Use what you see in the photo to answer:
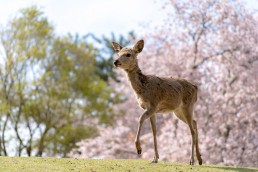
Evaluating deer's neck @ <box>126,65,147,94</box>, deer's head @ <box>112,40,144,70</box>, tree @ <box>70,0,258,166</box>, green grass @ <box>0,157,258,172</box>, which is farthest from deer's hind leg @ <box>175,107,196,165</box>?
tree @ <box>70,0,258,166</box>

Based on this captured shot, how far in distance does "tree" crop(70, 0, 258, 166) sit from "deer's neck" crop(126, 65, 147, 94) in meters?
11.3

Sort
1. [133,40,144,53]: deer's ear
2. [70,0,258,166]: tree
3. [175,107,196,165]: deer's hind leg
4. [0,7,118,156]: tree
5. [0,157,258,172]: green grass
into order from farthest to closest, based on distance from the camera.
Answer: [0,7,118,156]: tree → [70,0,258,166]: tree → [175,107,196,165]: deer's hind leg → [133,40,144,53]: deer's ear → [0,157,258,172]: green grass

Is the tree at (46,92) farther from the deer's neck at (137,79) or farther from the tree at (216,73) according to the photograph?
the deer's neck at (137,79)

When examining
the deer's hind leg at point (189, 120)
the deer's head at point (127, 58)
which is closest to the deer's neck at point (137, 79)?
the deer's head at point (127, 58)

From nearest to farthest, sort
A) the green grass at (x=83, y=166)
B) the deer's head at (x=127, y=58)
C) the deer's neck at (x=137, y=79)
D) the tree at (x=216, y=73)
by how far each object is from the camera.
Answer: the green grass at (x=83, y=166), the deer's head at (x=127, y=58), the deer's neck at (x=137, y=79), the tree at (x=216, y=73)

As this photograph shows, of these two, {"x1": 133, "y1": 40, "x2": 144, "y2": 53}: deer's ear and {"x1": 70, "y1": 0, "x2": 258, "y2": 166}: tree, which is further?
{"x1": 70, "y1": 0, "x2": 258, "y2": 166}: tree

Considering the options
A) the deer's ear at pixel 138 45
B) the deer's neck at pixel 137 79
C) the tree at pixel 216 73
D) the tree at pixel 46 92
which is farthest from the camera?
the tree at pixel 46 92

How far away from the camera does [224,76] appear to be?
22609 mm

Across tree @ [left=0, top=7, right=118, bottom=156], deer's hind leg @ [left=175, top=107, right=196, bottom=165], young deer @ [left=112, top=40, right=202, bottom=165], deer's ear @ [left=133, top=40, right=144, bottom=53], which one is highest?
tree @ [left=0, top=7, right=118, bottom=156]

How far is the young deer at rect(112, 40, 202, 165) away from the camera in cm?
1043

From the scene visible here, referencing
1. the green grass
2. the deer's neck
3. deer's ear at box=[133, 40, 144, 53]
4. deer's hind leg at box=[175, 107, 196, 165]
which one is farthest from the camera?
deer's hind leg at box=[175, 107, 196, 165]

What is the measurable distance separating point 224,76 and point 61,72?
12762 millimetres

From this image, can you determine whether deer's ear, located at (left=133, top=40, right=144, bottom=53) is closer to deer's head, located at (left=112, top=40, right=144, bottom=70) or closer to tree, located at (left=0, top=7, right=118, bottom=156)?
deer's head, located at (left=112, top=40, right=144, bottom=70)

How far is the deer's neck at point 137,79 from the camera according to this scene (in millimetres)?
10594
